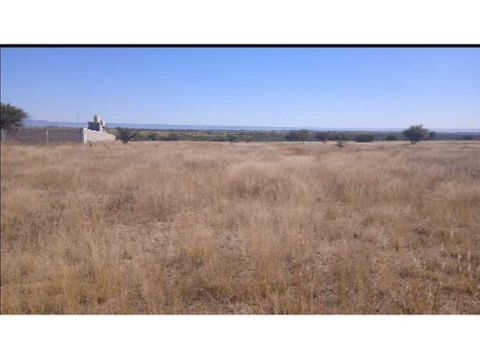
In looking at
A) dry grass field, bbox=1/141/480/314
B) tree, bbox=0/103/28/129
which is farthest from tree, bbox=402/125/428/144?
tree, bbox=0/103/28/129

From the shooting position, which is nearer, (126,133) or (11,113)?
(126,133)

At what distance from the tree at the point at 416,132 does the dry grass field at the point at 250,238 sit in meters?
0.27

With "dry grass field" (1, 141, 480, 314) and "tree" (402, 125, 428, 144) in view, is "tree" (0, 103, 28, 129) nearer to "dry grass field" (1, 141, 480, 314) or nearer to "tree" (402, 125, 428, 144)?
"dry grass field" (1, 141, 480, 314)

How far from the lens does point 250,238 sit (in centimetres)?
356

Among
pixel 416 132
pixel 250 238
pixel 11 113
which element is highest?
pixel 11 113

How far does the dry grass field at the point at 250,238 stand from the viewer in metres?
2.73

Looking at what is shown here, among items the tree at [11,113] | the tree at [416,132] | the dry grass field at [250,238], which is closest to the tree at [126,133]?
the dry grass field at [250,238]

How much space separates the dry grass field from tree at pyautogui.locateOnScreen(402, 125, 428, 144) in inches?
10.7

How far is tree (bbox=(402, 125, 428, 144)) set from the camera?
367 cm

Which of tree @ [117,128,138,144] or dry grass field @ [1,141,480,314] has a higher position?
tree @ [117,128,138,144]

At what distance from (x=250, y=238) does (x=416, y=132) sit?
8.31 ft

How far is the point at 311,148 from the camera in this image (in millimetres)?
7684

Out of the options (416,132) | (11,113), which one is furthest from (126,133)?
(416,132)

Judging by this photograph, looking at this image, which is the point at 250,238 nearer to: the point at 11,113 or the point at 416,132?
the point at 416,132
